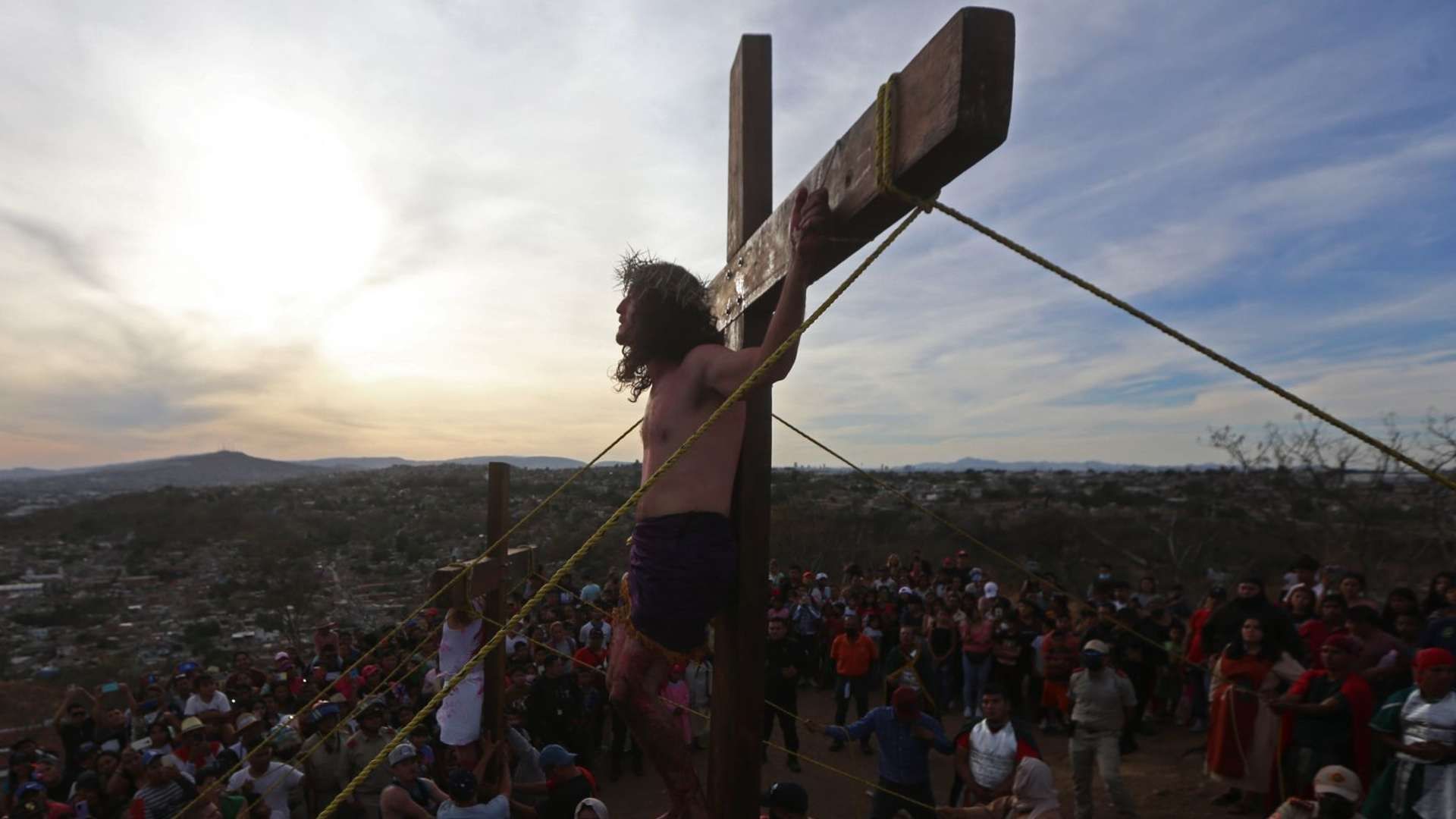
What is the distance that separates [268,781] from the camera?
223 inches

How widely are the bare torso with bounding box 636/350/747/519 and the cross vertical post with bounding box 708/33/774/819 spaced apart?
0.19 metres

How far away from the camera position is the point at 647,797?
8.07m

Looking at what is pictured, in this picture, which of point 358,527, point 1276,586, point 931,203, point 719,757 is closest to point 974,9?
point 931,203

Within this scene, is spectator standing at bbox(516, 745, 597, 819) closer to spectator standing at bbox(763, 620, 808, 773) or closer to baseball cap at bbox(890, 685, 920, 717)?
baseball cap at bbox(890, 685, 920, 717)

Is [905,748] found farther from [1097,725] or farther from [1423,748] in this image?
[1423,748]

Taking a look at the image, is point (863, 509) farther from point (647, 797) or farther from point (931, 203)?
point (931, 203)

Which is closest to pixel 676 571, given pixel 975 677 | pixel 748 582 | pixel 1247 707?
pixel 748 582

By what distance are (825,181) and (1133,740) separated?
872 centimetres

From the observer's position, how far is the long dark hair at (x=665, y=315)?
2465mm

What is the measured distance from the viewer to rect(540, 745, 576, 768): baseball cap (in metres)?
5.52

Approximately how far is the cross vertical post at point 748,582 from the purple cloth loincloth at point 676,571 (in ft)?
0.70

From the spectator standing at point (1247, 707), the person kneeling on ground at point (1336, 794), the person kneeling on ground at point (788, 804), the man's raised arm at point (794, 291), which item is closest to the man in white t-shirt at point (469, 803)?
the person kneeling on ground at point (788, 804)

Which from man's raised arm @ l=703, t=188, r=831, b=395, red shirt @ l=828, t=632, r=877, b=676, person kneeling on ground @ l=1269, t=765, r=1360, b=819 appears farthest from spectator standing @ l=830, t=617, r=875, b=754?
man's raised arm @ l=703, t=188, r=831, b=395

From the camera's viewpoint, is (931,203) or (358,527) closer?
(931,203)
